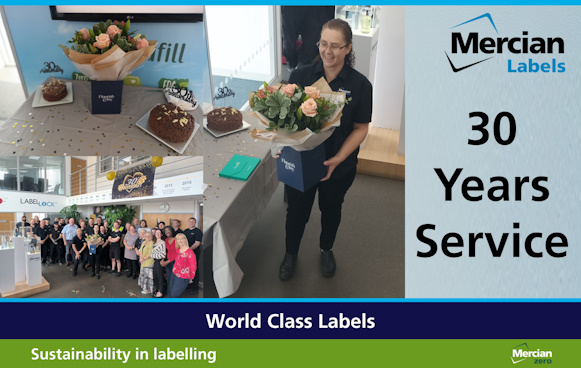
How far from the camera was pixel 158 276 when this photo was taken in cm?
242

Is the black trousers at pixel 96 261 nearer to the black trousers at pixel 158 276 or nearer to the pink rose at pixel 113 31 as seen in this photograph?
the black trousers at pixel 158 276

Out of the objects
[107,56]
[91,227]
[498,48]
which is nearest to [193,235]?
[91,227]

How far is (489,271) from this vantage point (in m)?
2.44

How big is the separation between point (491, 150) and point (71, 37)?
1837mm

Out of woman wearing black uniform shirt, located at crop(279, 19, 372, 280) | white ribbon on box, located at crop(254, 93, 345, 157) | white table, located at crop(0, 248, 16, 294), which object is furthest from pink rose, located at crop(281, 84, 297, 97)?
white table, located at crop(0, 248, 16, 294)

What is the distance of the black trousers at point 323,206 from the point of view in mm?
2672

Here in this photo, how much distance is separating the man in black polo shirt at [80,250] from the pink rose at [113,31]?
2.76ft

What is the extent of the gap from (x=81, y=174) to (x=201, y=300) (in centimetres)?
73

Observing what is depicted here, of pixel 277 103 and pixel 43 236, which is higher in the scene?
pixel 277 103

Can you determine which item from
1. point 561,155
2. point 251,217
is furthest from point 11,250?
point 561,155

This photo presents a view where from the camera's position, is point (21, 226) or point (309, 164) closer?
point (21, 226)

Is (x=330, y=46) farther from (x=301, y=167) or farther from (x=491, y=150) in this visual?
(x=491, y=150)

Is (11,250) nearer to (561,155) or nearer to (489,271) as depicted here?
(489,271)

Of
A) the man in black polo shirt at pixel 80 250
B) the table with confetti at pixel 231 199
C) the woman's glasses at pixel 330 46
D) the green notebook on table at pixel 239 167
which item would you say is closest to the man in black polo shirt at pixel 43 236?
the man in black polo shirt at pixel 80 250
